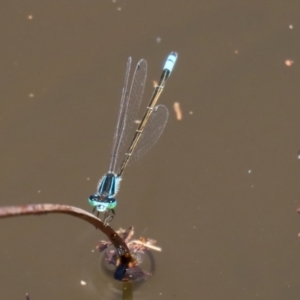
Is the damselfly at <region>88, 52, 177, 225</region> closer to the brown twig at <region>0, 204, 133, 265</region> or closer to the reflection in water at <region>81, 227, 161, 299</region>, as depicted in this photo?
the reflection in water at <region>81, 227, 161, 299</region>

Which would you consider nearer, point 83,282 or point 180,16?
point 83,282

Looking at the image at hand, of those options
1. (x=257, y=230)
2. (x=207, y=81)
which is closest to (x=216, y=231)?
(x=257, y=230)

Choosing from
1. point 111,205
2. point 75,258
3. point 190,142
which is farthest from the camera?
point 190,142

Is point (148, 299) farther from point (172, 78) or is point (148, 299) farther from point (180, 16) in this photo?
point (180, 16)

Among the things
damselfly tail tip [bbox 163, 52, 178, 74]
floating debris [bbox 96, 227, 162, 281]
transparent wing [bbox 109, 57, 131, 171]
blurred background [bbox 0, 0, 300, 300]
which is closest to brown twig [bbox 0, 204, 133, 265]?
floating debris [bbox 96, 227, 162, 281]

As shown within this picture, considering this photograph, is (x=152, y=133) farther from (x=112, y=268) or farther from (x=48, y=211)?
(x=48, y=211)

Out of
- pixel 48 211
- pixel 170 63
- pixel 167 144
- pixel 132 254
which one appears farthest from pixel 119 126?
pixel 48 211

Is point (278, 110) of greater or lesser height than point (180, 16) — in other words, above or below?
below

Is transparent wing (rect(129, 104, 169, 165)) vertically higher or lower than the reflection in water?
higher
